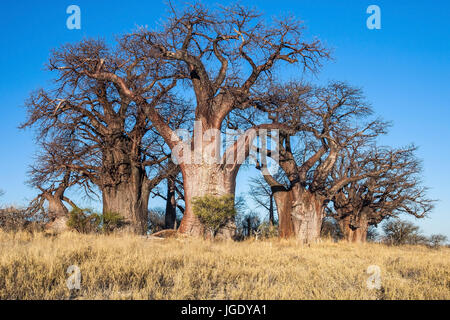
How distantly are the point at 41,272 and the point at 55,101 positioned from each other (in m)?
10.5

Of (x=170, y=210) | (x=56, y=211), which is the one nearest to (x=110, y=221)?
(x=56, y=211)

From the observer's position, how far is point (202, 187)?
1295 centimetres

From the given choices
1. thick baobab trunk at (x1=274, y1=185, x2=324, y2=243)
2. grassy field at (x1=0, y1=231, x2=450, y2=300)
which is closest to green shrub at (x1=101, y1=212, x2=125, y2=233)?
grassy field at (x1=0, y1=231, x2=450, y2=300)

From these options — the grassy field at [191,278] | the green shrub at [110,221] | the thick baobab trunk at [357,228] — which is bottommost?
the thick baobab trunk at [357,228]

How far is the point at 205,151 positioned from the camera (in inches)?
512

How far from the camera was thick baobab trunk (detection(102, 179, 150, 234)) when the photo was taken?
15.4 m

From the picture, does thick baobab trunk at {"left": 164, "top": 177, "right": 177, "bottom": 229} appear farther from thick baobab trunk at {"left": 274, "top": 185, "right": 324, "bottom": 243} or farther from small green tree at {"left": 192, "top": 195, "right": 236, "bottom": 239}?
small green tree at {"left": 192, "top": 195, "right": 236, "bottom": 239}

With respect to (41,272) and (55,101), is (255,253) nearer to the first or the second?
(41,272)

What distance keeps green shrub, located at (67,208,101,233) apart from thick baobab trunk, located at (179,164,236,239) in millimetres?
2944

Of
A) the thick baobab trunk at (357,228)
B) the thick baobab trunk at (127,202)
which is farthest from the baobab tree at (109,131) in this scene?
the thick baobab trunk at (357,228)

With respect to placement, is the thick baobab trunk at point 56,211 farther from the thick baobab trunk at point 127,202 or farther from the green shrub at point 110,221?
the green shrub at point 110,221

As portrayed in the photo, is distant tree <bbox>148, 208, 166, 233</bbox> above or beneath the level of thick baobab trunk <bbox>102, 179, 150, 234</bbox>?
beneath

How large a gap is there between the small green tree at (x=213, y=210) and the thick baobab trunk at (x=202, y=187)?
0.34m

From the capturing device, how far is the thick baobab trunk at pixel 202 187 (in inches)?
501
